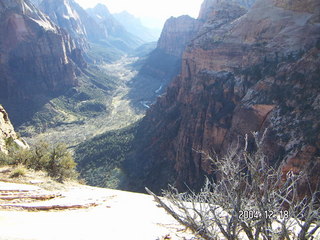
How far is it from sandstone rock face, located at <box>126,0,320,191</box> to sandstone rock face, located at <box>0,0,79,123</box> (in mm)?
68828

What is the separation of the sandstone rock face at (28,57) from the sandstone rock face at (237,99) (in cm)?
6883

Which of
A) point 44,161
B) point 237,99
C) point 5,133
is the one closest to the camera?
point 44,161

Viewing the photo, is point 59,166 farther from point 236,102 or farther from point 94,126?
point 94,126

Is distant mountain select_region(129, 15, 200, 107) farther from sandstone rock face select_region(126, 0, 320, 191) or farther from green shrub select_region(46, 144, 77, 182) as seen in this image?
green shrub select_region(46, 144, 77, 182)

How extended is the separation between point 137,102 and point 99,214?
121274 mm

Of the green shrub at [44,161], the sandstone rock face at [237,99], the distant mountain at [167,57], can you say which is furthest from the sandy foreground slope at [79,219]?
the distant mountain at [167,57]

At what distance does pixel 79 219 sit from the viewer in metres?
9.65

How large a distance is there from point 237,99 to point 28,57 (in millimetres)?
103568

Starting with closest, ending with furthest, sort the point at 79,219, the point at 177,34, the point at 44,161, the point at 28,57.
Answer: the point at 79,219
the point at 44,161
the point at 28,57
the point at 177,34

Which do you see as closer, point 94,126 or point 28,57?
point 94,126

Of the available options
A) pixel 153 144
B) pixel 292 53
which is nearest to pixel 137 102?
pixel 153 144

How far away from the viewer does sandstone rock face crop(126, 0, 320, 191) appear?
27.0m

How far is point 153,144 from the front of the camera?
5584cm

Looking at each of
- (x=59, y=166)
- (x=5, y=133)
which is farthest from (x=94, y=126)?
(x=59, y=166)
